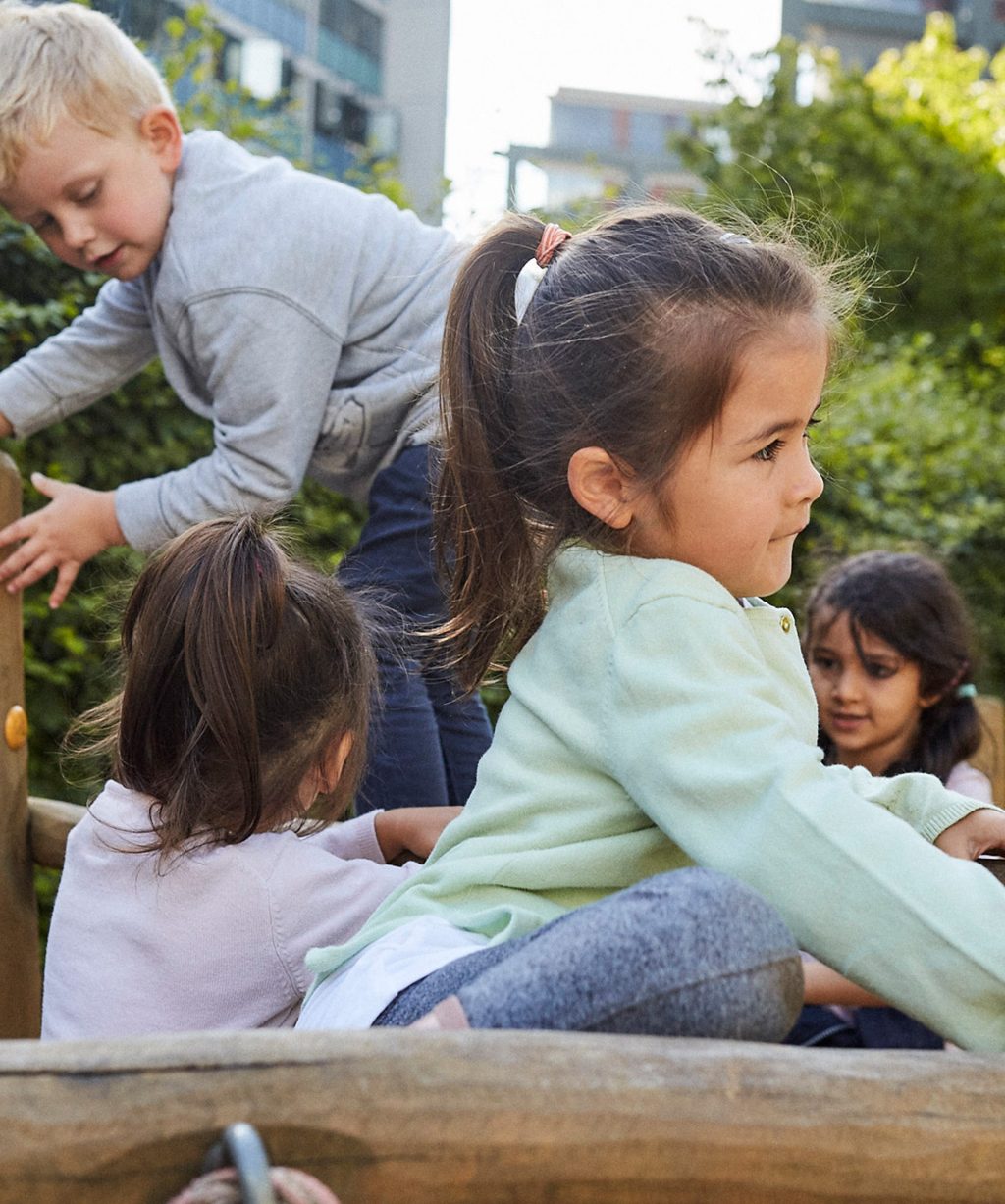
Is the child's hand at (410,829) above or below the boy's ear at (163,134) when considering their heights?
below

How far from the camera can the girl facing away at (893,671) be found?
10.1 feet

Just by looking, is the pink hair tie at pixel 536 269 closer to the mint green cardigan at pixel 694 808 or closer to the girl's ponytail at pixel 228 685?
the mint green cardigan at pixel 694 808

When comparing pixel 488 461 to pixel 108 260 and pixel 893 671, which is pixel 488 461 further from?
pixel 893 671

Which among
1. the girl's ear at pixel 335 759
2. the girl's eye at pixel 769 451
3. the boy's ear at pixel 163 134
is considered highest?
the boy's ear at pixel 163 134

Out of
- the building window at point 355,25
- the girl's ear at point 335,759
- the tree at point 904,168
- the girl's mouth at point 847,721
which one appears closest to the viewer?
the girl's ear at point 335,759

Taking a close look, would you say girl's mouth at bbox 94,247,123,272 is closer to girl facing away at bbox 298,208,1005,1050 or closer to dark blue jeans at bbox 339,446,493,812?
dark blue jeans at bbox 339,446,493,812

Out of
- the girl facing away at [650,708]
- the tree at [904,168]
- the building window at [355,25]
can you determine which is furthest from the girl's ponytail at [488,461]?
the building window at [355,25]

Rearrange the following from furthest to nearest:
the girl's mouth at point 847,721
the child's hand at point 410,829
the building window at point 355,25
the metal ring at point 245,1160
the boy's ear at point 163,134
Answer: the building window at point 355,25 < the girl's mouth at point 847,721 < the boy's ear at point 163,134 < the child's hand at point 410,829 < the metal ring at point 245,1160

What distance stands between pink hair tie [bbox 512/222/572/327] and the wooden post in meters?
0.85

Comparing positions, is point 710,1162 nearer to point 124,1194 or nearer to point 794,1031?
point 124,1194

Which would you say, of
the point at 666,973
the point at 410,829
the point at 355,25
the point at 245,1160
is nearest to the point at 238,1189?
the point at 245,1160

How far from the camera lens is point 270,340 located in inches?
90.2

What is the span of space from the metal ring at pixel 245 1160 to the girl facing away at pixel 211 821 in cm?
84

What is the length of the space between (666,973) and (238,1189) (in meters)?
0.39
